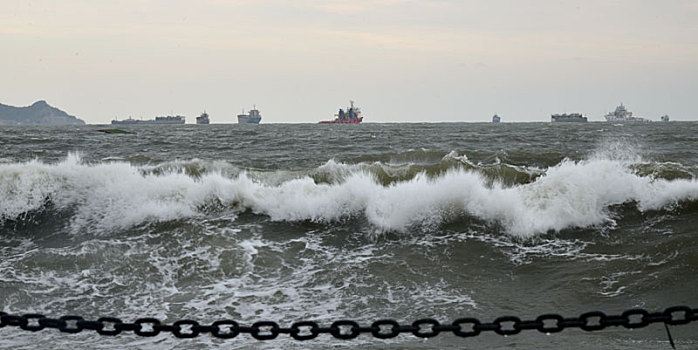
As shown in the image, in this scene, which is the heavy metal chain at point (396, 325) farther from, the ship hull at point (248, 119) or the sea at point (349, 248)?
the ship hull at point (248, 119)

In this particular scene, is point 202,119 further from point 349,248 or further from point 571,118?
point 349,248

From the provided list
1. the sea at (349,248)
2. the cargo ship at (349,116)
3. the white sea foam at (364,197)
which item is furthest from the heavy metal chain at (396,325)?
the cargo ship at (349,116)

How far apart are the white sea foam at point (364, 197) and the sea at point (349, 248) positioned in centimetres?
3

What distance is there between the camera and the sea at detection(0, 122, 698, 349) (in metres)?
5.12

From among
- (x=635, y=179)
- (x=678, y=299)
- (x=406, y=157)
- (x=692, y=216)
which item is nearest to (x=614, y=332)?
(x=678, y=299)

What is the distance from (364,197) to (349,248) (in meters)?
1.53

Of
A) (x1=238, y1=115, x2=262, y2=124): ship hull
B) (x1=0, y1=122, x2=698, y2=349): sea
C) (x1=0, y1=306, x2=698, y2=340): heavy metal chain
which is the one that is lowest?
(x1=0, y1=122, x2=698, y2=349): sea

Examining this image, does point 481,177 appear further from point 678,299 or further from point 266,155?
point 266,155

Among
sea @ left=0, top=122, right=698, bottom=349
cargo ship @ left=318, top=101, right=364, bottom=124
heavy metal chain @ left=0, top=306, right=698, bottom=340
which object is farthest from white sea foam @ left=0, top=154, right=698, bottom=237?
cargo ship @ left=318, top=101, right=364, bottom=124

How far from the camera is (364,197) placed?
28.9 feet

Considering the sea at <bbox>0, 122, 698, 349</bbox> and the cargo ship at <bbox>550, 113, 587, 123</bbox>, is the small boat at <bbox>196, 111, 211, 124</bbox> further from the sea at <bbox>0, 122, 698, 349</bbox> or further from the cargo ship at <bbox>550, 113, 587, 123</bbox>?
the sea at <bbox>0, 122, 698, 349</bbox>

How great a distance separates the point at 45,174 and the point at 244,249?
5.00 meters

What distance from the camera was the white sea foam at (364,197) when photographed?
26.7ft

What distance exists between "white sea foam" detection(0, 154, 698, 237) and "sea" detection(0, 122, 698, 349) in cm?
3
